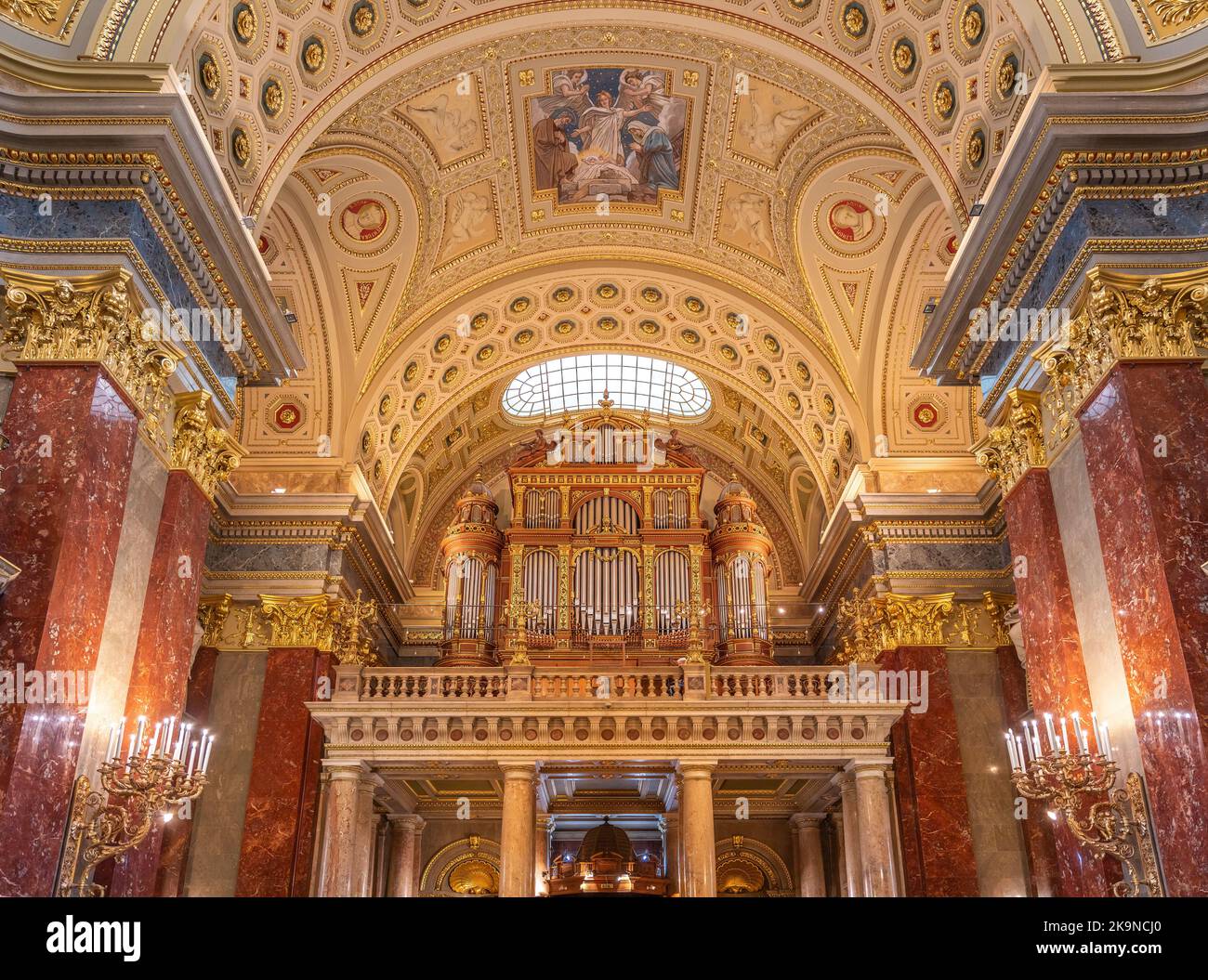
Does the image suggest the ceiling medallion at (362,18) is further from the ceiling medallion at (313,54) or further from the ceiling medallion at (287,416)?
the ceiling medallion at (287,416)

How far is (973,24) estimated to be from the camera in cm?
1080

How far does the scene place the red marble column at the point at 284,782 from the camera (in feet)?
44.9

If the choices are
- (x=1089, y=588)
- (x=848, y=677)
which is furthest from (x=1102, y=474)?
(x=848, y=677)

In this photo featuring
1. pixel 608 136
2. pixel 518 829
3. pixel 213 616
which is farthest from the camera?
pixel 608 136

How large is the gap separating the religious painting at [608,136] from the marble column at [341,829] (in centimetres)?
990

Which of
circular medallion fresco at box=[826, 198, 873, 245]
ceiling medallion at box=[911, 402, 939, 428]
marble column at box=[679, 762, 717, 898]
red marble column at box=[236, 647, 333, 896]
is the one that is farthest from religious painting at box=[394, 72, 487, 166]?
marble column at box=[679, 762, 717, 898]

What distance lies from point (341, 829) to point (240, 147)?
901 centimetres

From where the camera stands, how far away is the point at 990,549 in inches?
626

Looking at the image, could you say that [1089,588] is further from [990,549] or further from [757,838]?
[757,838]

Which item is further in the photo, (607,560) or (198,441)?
(607,560)

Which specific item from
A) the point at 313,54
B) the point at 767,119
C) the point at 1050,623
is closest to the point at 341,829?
the point at 1050,623

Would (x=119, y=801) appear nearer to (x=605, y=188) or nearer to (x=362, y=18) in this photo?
(x=362, y=18)

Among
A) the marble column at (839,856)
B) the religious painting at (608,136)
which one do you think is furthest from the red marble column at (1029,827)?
the religious painting at (608,136)
